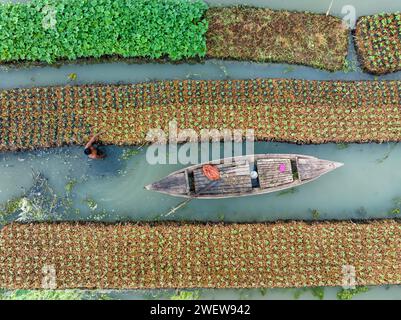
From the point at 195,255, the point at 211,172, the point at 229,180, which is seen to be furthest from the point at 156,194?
the point at 229,180

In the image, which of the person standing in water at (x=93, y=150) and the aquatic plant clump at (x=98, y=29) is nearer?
the person standing in water at (x=93, y=150)

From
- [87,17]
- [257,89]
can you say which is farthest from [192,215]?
[87,17]

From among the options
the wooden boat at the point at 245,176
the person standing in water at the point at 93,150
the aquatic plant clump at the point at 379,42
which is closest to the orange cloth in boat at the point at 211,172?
the wooden boat at the point at 245,176

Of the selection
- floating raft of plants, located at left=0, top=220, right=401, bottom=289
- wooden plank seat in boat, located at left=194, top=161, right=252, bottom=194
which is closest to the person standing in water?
floating raft of plants, located at left=0, top=220, right=401, bottom=289

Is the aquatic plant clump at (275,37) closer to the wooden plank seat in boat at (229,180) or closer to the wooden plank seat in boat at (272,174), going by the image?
the wooden plank seat in boat at (272,174)

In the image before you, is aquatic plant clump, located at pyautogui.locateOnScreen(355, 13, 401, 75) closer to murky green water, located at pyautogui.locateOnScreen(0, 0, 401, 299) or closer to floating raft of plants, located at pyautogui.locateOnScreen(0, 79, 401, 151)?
floating raft of plants, located at pyautogui.locateOnScreen(0, 79, 401, 151)

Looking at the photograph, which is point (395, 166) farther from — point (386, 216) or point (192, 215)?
point (192, 215)

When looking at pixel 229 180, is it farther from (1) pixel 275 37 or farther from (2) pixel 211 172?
(1) pixel 275 37
